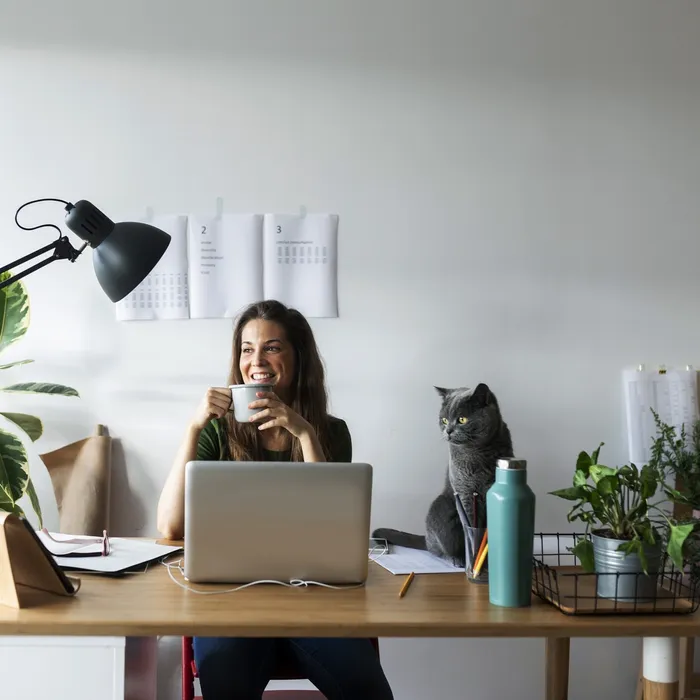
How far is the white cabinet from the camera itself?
44.2 inches

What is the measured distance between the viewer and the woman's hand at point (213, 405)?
5.96ft

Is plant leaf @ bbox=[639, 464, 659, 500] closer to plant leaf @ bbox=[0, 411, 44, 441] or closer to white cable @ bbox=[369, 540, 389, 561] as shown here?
white cable @ bbox=[369, 540, 389, 561]

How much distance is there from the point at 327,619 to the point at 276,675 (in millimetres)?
514

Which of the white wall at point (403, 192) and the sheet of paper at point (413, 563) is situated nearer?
the sheet of paper at point (413, 563)

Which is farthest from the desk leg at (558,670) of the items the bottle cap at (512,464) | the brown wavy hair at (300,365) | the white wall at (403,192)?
the bottle cap at (512,464)

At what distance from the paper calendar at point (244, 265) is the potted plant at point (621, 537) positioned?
141 centimetres

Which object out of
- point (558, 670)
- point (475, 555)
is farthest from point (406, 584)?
point (558, 670)

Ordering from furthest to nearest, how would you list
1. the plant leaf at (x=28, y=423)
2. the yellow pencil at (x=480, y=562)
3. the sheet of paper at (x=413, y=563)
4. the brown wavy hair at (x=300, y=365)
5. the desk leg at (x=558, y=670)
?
the plant leaf at (x=28, y=423) → the brown wavy hair at (x=300, y=365) → the desk leg at (x=558, y=670) → the sheet of paper at (x=413, y=563) → the yellow pencil at (x=480, y=562)

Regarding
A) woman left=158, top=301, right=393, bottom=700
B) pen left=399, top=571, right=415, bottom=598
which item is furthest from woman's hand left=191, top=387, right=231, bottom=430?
pen left=399, top=571, right=415, bottom=598

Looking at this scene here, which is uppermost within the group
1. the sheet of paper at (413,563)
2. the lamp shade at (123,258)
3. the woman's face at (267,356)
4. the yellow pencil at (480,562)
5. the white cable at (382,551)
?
the lamp shade at (123,258)

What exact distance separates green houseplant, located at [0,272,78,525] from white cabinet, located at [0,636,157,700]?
118 centimetres

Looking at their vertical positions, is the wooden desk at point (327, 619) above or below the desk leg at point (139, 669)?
above

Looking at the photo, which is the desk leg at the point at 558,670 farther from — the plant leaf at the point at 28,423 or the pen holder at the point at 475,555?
the plant leaf at the point at 28,423

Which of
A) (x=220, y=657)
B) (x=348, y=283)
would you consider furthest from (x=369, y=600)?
(x=348, y=283)
